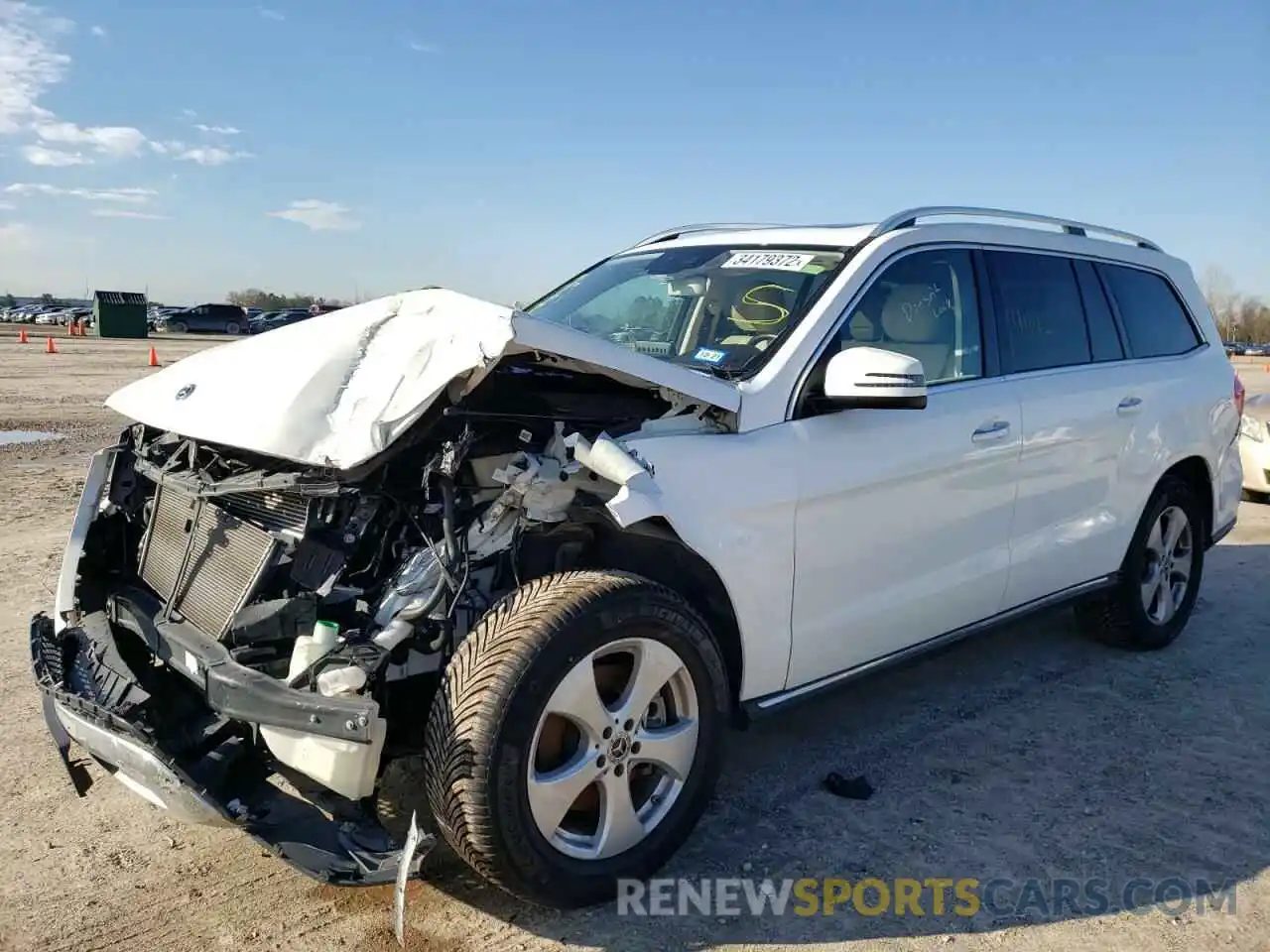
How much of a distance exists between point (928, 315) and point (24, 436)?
11.4m

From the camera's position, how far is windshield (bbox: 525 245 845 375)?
3.60 metres

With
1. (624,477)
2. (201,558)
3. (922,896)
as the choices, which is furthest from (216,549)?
(922,896)

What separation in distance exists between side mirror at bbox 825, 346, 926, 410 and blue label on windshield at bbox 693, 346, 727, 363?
0.42m

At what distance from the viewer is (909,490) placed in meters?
3.57

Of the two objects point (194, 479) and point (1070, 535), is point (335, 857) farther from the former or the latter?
point (1070, 535)

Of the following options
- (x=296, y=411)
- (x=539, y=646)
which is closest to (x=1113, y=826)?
(x=539, y=646)

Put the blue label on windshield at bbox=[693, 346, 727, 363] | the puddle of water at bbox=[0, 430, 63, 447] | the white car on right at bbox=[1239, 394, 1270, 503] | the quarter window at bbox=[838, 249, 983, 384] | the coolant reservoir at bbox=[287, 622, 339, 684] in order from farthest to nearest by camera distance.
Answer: the puddle of water at bbox=[0, 430, 63, 447], the white car on right at bbox=[1239, 394, 1270, 503], the quarter window at bbox=[838, 249, 983, 384], the blue label on windshield at bbox=[693, 346, 727, 363], the coolant reservoir at bbox=[287, 622, 339, 684]

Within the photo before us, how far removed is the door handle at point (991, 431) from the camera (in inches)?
151

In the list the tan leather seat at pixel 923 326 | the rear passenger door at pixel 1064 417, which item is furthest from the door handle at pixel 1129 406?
the tan leather seat at pixel 923 326

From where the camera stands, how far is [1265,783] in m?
3.81

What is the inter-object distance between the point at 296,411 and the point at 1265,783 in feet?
12.1

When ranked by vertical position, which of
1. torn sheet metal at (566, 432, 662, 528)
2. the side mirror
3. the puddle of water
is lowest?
the puddle of water

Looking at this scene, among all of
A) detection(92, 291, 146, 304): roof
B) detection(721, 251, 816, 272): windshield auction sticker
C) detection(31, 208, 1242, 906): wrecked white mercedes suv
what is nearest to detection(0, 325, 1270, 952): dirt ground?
detection(31, 208, 1242, 906): wrecked white mercedes suv

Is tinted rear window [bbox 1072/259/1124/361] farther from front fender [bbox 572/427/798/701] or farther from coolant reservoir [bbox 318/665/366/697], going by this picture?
coolant reservoir [bbox 318/665/366/697]
